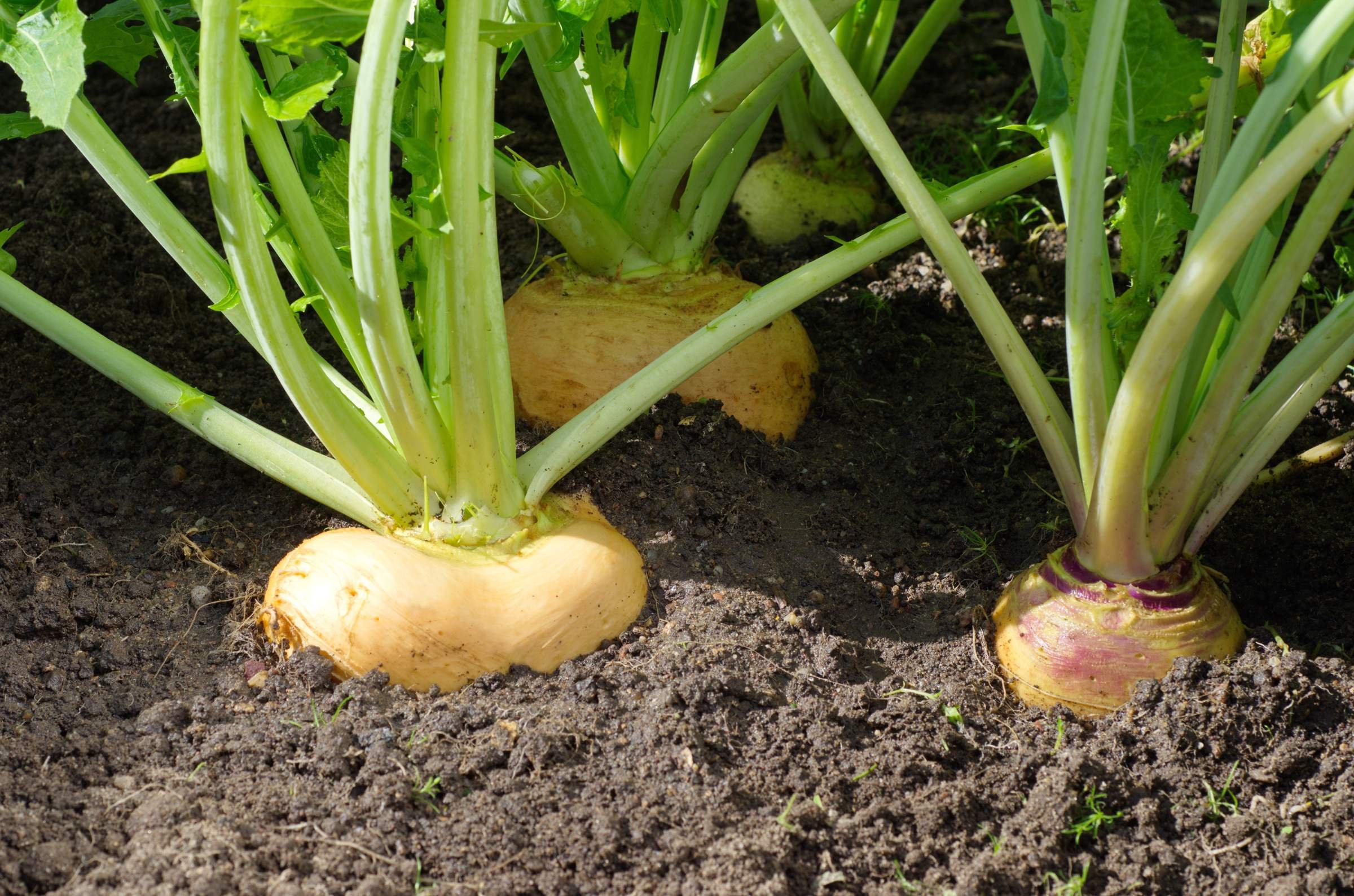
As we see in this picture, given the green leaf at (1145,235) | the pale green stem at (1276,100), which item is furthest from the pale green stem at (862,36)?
the pale green stem at (1276,100)

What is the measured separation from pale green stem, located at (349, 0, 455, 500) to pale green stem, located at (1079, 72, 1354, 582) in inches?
37.8

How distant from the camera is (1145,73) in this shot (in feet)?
5.22

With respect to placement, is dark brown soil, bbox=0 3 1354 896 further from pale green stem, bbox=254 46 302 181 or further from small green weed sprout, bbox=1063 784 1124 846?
pale green stem, bbox=254 46 302 181

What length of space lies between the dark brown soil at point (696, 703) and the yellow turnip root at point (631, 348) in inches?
2.9

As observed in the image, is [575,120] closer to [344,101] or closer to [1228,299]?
[344,101]

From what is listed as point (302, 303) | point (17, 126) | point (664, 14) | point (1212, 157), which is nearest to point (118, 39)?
point (17, 126)

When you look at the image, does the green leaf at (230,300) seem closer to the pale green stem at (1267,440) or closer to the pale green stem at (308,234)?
the pale green stem at (308,234)

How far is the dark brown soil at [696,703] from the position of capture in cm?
143

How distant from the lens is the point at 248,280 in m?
1.61

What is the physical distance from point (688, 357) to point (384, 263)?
488 mm

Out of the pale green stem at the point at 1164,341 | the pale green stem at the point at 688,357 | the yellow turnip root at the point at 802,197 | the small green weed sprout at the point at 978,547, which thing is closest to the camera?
the pale green stem at the point at 1164,341

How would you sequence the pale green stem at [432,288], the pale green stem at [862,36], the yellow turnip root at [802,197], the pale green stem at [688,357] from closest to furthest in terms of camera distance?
the pale green stem at [432,288]
the pale green stem at [688,357]
the pale green stem at [862,36]
the yellow turnip root at [802,197]

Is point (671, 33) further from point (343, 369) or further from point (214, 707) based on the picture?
point (214, 707)

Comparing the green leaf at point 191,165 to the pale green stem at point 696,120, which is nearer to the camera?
the green leaf at point 191,165
